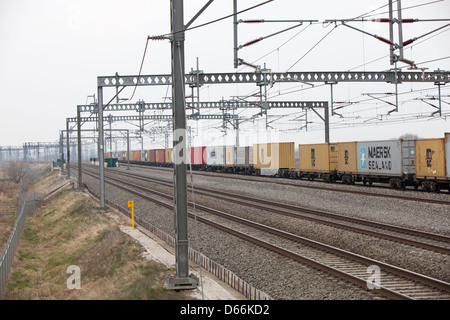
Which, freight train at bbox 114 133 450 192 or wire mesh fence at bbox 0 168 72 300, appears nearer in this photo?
wire mesh fence at bbox 0 168 72 300

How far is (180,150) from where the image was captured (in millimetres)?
9594

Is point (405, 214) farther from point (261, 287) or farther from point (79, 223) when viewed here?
point (79, 223)

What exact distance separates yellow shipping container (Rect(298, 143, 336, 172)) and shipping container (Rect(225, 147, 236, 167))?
12773 mm

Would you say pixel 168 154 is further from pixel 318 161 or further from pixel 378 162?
pixel 378 162

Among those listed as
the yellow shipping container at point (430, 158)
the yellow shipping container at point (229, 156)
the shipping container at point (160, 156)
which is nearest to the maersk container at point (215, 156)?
the yellow shipping container at point (229, 156)

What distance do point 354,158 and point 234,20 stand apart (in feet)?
54.7

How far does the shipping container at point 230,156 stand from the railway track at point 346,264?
110ft

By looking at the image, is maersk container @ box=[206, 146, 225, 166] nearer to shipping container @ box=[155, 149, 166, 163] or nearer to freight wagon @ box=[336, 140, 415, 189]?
shipping container @ box=[155, 149, 166, 163]

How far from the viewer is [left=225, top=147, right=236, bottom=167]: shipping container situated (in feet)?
170

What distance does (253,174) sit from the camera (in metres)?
48.8

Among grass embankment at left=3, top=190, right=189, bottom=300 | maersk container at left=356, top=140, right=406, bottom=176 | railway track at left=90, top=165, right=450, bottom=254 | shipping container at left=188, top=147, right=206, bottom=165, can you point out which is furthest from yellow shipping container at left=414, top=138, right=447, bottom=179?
shipping container at left=188, top=147, right=206, bottom=165

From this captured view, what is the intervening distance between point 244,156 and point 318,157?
1334cm

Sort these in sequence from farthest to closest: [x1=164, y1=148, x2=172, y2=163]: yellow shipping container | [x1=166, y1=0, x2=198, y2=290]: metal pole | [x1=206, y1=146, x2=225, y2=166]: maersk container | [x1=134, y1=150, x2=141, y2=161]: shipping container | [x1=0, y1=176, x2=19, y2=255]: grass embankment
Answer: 1. [x1=134, y1=150, x2=141, y2=161]: shipping container
2. [x1=164, y1=148, x2=172, y2=163]: yellow shipping container
3. [x1=206, y1=146, x2=225, y2=166]: maersk container
4. [x1=0, y1=176, x2=19, y2=255]: grass embankment
5. [x1=166, y1=0, x2=198, y2=290]: metal pole

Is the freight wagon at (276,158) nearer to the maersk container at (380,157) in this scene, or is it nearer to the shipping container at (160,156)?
the maersk container at (380,157)
